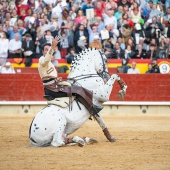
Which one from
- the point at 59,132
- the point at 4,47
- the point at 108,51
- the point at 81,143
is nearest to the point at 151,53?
the point at 108,51

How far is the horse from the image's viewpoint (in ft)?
34.1

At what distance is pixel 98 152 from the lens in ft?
33.2

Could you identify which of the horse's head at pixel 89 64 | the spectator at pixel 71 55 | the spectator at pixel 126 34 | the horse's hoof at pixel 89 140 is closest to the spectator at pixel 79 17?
the spectator at pixel 71 55

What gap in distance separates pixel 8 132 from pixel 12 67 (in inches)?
218

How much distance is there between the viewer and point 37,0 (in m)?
20.3

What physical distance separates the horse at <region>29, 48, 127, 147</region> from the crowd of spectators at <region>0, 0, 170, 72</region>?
664 cm

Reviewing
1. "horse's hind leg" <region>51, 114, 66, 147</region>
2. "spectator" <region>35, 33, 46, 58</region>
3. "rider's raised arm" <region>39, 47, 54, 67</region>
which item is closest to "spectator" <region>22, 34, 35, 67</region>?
"spectator" <region>35, 33, 46, 58</region>

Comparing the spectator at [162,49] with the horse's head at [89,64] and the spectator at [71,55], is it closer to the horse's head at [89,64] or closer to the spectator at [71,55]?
the spectator at [71,55]

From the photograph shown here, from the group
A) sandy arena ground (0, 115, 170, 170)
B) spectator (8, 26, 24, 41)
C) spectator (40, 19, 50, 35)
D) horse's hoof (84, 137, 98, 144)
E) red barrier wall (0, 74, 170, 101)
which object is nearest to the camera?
sandy arena ground (0, 115, 170, 170)

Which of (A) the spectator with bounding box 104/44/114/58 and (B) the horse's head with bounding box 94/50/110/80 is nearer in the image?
(B) the horse's head with bounding box 94/50/110/80

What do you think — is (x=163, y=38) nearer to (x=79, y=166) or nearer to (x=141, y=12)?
(x=141, y=12)

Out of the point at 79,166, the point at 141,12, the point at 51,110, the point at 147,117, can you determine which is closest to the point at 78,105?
the point at 51,110

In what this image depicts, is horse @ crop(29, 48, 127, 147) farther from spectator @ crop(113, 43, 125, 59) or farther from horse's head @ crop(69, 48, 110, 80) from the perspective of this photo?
spectator @ crop(113, 43, 125, 59)

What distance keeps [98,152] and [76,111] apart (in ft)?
3.07
